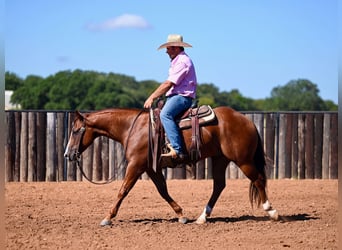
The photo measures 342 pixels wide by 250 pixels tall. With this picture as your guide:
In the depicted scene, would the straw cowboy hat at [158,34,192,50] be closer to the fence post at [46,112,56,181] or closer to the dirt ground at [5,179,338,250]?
the dirt ground at [5,179,338,250]

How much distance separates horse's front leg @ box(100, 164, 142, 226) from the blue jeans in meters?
0.68

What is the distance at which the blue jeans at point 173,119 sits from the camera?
915 centimetres

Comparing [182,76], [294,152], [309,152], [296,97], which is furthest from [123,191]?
[296,97]

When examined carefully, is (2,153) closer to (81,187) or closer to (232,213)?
(232,213)

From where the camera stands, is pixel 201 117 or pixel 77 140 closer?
pixel 201 117

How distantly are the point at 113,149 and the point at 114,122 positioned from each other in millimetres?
6253

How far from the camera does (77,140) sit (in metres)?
9.66

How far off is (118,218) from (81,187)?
16.1 ft

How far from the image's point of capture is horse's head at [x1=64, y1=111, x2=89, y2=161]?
379 inches

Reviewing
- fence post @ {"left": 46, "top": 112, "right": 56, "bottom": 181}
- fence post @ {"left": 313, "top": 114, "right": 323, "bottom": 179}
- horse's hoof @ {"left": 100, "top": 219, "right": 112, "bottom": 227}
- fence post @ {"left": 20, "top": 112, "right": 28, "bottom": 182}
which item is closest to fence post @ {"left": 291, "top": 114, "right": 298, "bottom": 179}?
fence post @ {"left": 313, "top": 114, "right": 323, "bottom": 179}

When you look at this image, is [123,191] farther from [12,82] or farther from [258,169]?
[12,82]

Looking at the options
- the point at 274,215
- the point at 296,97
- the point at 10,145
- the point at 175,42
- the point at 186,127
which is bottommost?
the point at 274,215

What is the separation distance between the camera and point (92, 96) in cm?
6225

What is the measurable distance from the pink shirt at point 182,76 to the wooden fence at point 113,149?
20.9 ft
